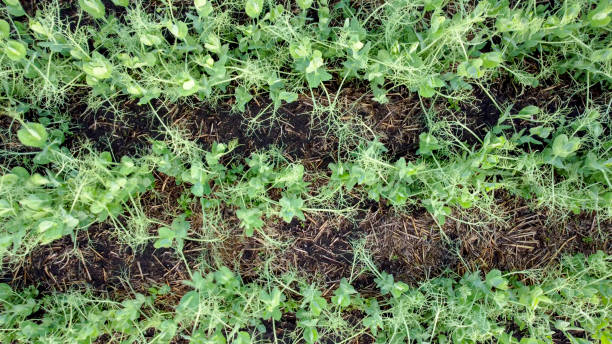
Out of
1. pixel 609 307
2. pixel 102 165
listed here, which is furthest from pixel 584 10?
pixel 102 165

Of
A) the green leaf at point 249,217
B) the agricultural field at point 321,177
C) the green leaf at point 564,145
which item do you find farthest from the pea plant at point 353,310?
the green leaf at point 564,145

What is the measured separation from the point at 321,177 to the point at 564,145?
3.59ft

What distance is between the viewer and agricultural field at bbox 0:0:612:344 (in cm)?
183

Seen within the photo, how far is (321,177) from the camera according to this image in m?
1.98

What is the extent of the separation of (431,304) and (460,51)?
124cm

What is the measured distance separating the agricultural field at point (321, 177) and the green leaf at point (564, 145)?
14 millimetres

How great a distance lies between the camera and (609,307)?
6.41 ft

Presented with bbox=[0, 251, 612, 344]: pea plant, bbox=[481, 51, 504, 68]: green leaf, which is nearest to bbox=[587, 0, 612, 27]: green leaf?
bbox=[481, 51, 504, 68]: green leaf

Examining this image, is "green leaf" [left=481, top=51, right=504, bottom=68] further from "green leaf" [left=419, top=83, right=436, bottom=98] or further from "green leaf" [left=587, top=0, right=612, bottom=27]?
"green leaf" [left=587, top=0, right=612, bottom=27]

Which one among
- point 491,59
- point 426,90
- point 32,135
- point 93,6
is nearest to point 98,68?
point 93,6

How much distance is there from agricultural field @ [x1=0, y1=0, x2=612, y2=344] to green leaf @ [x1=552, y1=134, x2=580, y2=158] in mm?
14

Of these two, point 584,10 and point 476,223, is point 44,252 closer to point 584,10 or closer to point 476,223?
point 476,223

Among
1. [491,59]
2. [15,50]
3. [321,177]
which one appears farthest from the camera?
[321,177]

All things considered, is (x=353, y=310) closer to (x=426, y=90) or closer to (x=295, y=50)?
(x=426, y=90)
